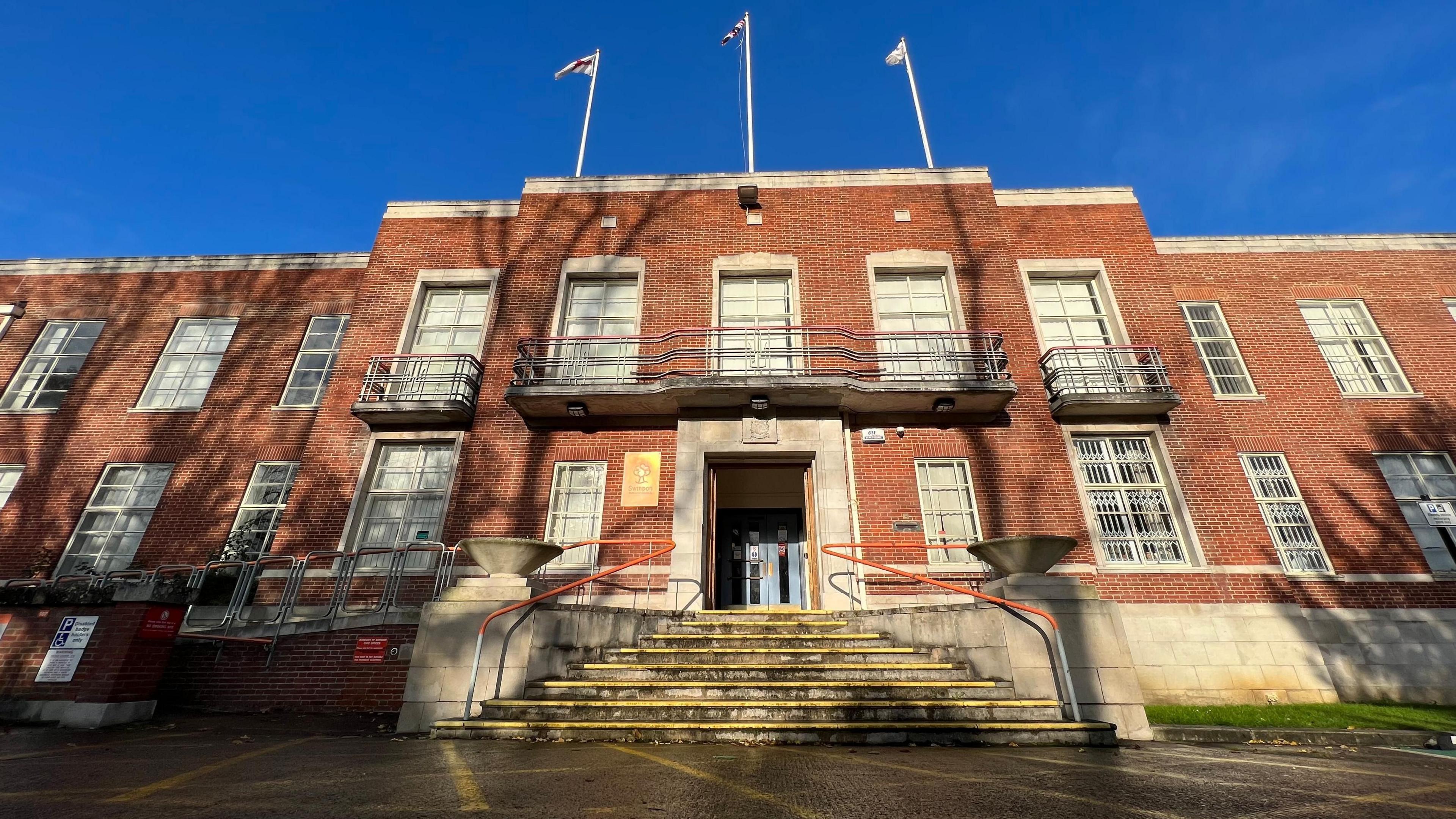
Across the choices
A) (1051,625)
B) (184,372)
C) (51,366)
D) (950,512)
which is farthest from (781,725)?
(51,366)

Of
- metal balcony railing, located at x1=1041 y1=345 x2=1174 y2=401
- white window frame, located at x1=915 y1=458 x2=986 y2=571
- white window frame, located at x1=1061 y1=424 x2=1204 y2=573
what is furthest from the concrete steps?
metal balcony railing, located at x1=1041 y1=345 x2=1174 y2=401

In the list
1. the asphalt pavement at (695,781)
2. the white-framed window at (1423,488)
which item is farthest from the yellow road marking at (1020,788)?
the white-framed window at (1423,488)

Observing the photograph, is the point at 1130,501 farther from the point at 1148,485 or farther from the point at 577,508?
the point at 577,508

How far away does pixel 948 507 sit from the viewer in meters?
9.99

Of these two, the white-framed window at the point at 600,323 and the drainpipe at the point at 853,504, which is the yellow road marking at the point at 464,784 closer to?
the drainpipe at the point at 853,504

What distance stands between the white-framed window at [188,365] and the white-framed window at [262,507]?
278 centimetres

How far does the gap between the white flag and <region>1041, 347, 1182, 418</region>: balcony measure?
13.6 m

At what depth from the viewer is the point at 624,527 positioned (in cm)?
994

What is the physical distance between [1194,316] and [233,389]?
21.8m

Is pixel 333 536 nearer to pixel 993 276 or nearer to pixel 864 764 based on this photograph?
pixel 864 764

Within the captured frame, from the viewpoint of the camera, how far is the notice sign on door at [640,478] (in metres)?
10.1

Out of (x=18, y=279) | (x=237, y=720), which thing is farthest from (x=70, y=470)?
(x=237, y=720)

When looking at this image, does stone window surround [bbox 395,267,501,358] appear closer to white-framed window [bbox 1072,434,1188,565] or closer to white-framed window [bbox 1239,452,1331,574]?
white-framed window [bbox 1072,434,1188,565]

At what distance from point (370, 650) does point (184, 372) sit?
983 centimetres
